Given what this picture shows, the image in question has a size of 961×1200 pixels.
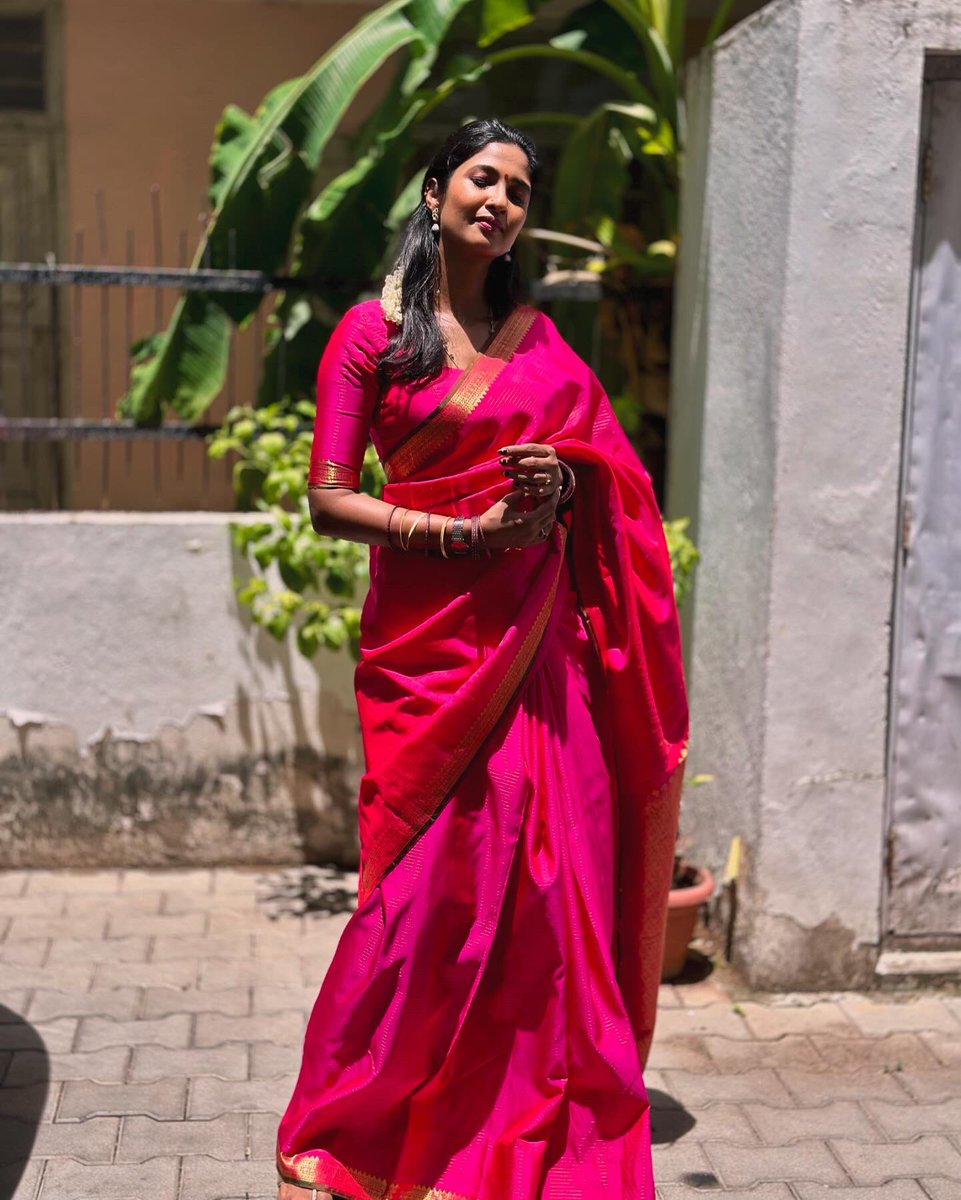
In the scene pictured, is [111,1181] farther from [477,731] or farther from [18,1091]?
[477,731]

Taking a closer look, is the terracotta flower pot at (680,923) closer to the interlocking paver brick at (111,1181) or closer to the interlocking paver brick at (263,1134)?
the interlocking paver brick at (263,1134)

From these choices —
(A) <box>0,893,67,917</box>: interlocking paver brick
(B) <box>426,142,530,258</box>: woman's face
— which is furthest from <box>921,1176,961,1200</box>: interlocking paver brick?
(A) <box>0,893,67,917</box>: interlocking paver brick

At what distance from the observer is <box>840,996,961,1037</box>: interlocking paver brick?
433 centimetres

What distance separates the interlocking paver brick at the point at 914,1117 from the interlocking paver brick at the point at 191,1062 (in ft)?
4.89

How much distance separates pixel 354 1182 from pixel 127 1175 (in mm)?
630

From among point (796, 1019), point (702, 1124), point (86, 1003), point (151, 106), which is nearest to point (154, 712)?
point (86, 1003)

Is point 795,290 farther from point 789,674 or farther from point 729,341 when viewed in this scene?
point 789,674

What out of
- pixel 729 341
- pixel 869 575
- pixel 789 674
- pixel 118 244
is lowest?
pixel 789 674

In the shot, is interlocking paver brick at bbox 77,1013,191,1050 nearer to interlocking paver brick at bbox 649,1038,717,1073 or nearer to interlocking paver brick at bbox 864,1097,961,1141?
interlocking paver brick at bbox 649,1038,717,1073

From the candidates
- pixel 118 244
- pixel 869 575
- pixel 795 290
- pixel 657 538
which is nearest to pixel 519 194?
pixel 657 538

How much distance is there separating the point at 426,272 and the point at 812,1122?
211cm

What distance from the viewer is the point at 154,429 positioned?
5.41 meters

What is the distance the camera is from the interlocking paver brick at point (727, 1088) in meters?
3.88

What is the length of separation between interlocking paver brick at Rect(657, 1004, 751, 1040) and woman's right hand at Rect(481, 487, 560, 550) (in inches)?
70.6
